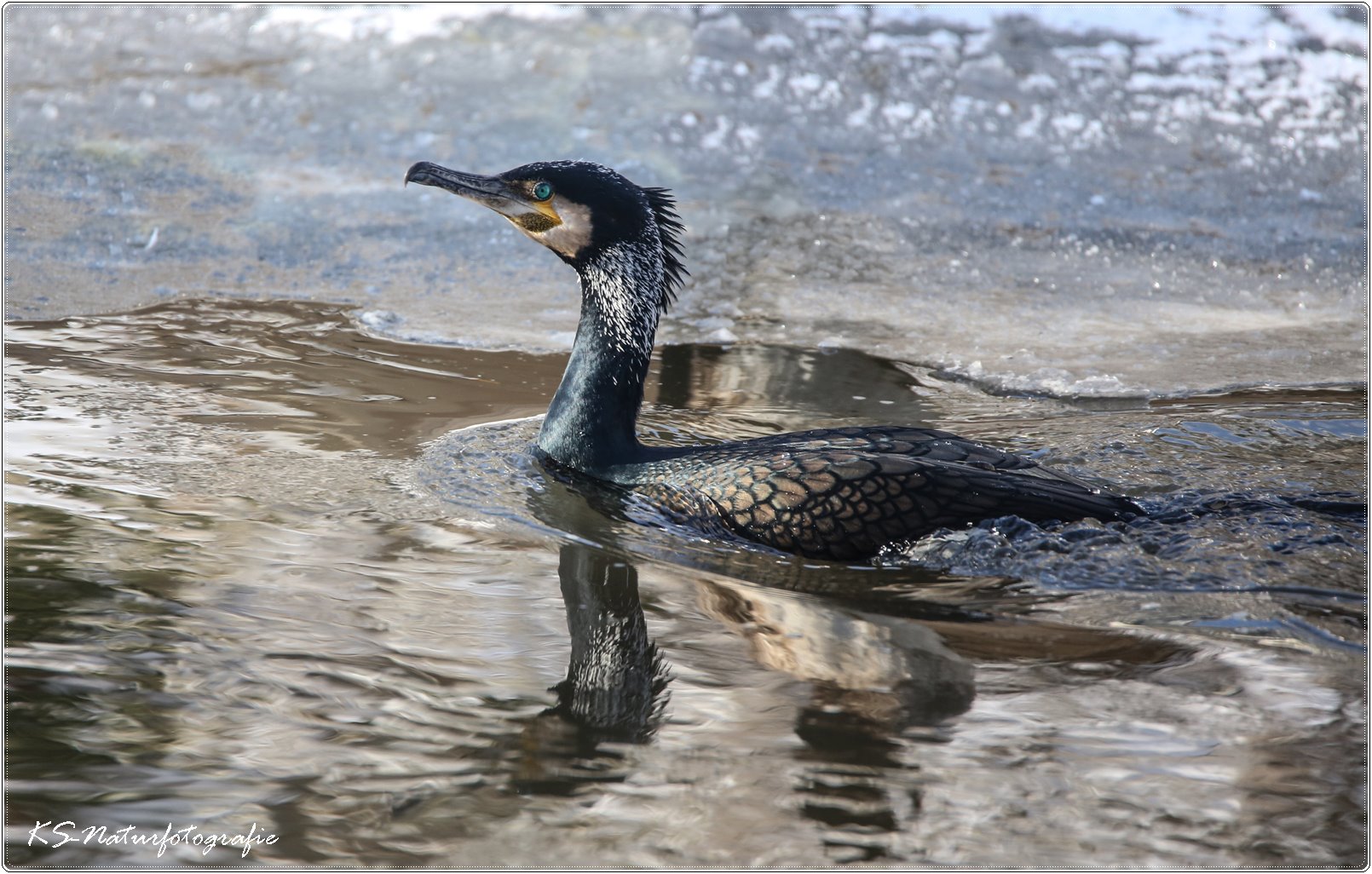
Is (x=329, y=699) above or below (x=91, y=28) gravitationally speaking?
below

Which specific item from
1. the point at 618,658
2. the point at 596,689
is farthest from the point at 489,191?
the point at 596,689

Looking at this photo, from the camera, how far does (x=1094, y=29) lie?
357 inches

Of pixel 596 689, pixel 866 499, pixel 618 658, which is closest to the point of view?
pixel 596 689

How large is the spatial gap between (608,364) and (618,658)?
54.9 inches

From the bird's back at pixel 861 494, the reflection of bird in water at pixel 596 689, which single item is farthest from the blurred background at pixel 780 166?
the reflection of bird in water at pixel 596 689

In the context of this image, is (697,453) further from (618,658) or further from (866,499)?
(618,658)

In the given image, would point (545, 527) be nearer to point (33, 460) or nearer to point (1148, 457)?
point (33, 460)

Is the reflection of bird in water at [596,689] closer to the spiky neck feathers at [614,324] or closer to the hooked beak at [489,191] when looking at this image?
the spiky neck feathers at [614,324]

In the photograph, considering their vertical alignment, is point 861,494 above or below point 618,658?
above

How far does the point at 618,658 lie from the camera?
2.92 metres

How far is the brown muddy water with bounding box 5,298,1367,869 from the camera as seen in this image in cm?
228

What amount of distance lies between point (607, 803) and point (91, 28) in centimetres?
841

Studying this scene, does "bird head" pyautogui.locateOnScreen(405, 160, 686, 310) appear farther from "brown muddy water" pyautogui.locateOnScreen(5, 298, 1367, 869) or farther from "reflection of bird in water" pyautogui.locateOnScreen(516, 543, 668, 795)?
"reflection of bird in water" pyautogui.locateOnScreen(516, 543, 668, 795)

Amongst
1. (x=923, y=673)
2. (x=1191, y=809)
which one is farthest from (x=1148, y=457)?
(x=1191, y=809)
